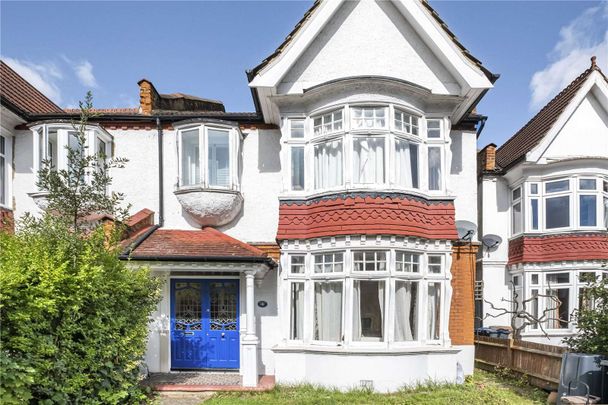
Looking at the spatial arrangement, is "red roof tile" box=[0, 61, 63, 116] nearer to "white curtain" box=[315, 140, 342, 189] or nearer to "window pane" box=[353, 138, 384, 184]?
"white curtain" box=[315, 140, 342, 189]

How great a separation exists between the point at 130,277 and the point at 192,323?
3.46m

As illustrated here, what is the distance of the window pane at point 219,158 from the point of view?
37.5 feet

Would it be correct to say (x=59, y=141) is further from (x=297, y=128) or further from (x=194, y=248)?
(x=297, y=128)

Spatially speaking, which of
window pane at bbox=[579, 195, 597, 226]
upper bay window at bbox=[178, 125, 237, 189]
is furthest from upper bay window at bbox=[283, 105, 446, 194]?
window pane at bbox=[579, 195, 597, 226]

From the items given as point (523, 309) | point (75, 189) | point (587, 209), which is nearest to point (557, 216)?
point (587, 209)

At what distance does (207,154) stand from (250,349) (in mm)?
5081

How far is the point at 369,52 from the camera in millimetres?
10758

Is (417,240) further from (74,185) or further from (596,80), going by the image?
(596,80)

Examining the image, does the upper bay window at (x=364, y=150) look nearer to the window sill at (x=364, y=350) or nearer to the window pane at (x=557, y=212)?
the window sill at (x=364, y=350)

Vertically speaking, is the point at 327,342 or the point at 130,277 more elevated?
the point at 130,277

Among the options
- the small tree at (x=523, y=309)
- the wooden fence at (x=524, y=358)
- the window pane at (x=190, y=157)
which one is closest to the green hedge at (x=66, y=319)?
the window pane at (x=190, y=157)

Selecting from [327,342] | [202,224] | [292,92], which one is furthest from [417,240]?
[202,224]

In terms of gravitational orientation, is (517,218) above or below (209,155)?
below

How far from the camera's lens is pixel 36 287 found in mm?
6328
